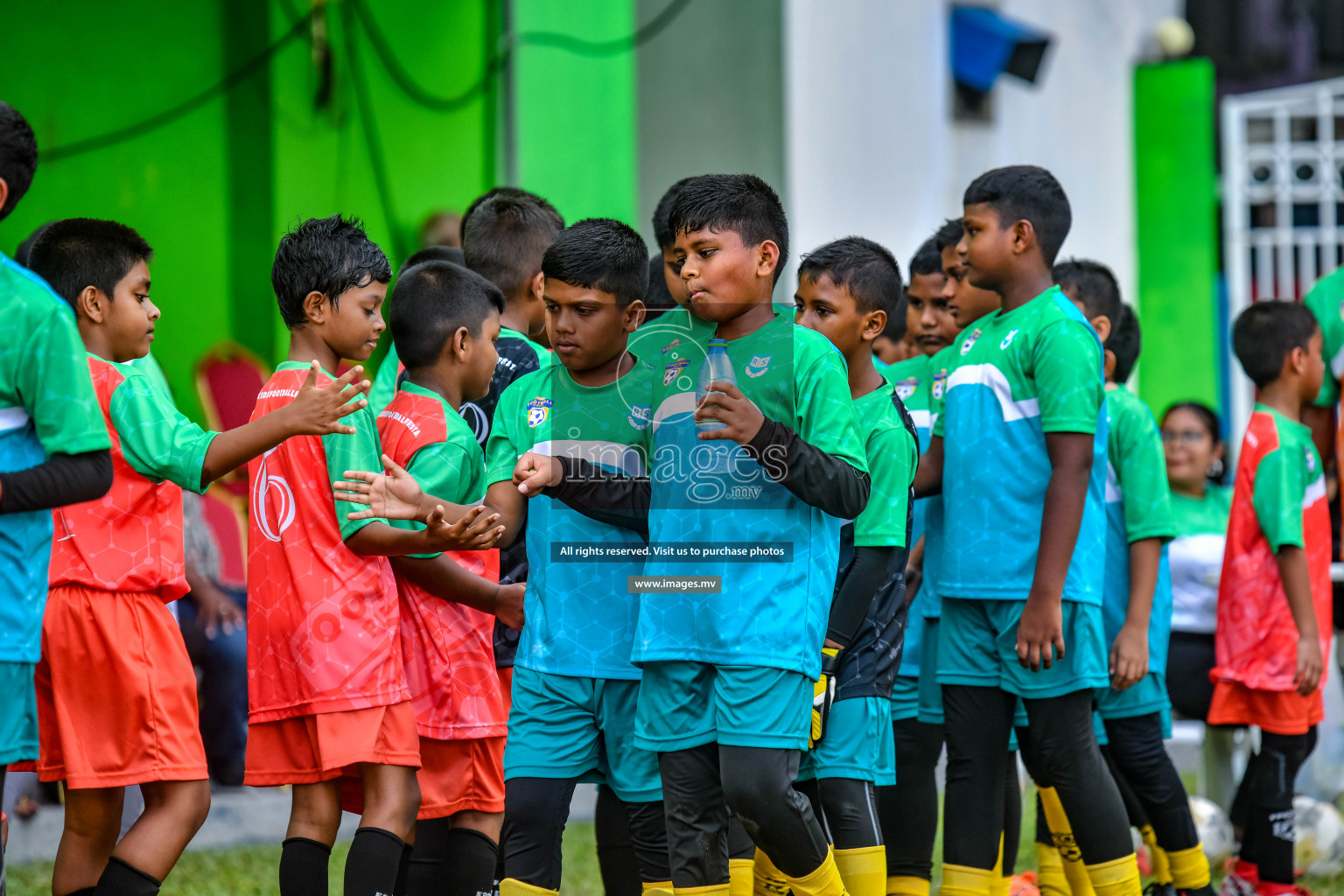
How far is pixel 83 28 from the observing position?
21.3 ft

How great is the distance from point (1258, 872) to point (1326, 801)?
108 centimetres

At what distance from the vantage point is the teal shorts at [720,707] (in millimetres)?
2484

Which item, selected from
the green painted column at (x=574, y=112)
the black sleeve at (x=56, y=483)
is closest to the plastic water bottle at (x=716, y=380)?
the black sleeve at (x=56, y=483)

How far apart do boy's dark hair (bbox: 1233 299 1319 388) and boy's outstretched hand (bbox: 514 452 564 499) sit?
240 centimetres

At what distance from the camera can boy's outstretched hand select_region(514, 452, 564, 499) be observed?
2590 mm

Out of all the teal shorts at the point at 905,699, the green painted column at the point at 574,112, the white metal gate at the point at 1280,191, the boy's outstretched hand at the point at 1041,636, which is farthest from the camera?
the white metal gate at the point at 1280,191

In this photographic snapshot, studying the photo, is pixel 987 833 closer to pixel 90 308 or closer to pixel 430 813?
pixel 430 813

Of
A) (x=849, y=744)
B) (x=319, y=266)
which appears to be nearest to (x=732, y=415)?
(x=849, y=744)

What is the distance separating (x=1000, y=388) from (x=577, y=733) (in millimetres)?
1213

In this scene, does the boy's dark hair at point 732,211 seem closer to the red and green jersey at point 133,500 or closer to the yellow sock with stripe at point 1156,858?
the red and green jersey at point 133,500

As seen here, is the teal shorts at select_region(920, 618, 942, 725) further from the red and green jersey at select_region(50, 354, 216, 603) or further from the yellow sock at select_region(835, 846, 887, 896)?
the red and green jersey at select_region(50, 354, 216, 603)

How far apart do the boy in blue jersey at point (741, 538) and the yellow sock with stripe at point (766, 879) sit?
470 mm

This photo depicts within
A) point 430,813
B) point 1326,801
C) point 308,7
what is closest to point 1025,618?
point 430,813

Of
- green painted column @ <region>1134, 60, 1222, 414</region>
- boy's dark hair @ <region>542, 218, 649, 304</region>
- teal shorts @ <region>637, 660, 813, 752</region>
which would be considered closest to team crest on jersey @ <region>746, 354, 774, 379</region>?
boy's dark hair @ <region>542, 218, 649, 304</region>
